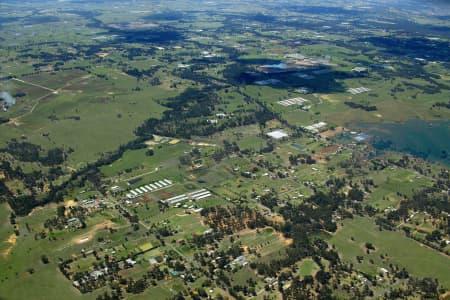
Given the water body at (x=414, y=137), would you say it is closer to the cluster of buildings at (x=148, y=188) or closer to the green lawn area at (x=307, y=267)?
the cluster of buildings at (x=148, y=188)

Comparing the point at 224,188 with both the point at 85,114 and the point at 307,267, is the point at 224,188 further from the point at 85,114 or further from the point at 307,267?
the point at 85,114

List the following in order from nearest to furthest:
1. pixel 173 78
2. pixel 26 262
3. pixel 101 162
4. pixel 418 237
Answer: pixel 26 262, pixel 418 237, pixel 101 162, pixel 173 78

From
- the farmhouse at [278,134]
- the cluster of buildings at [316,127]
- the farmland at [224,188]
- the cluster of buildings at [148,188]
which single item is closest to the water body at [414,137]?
the farmland at [224,188]

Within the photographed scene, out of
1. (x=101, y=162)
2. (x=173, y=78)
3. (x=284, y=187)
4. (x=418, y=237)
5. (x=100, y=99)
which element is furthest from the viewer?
(x=173, y=78)

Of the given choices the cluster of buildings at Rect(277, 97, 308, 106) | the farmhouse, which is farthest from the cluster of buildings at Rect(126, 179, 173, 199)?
the cluster of buildings at Rect(277, 97, 308, 106)

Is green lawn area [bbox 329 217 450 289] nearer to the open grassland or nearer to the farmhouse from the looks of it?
the farmhouse

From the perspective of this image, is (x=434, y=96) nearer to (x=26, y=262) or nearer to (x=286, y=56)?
(x=286, y=56)

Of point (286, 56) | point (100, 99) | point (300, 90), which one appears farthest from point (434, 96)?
point (100, 99)
